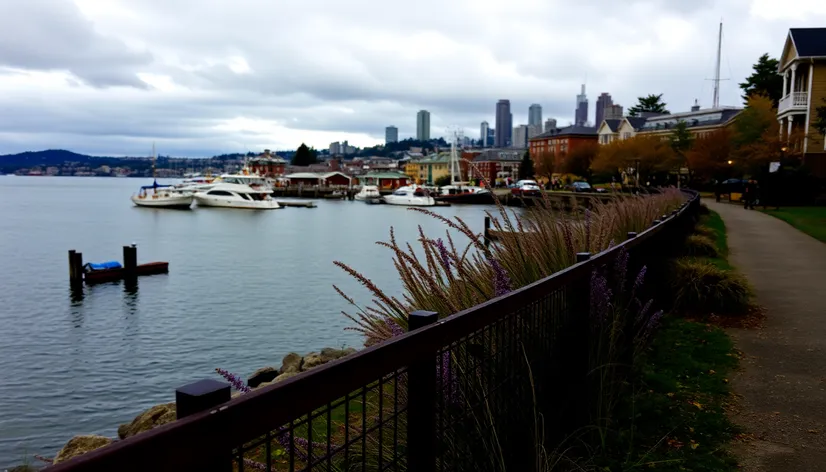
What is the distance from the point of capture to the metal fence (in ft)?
5.17

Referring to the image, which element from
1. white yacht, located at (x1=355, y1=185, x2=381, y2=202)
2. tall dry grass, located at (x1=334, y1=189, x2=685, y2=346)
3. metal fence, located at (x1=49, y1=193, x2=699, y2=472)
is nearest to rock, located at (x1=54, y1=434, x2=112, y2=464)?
metal fence, located at (x1=49, y1=193, x2=699, y2=472)

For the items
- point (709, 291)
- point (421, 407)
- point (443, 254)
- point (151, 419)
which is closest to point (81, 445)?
point (151, 419)

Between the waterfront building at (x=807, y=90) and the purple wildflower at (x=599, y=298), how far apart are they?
41.6 meters

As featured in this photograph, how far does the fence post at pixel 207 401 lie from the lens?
5.18 ft

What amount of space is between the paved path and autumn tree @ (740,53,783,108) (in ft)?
Result: 187

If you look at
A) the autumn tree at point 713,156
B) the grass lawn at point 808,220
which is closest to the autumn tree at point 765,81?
the autumn tree at point 713,156

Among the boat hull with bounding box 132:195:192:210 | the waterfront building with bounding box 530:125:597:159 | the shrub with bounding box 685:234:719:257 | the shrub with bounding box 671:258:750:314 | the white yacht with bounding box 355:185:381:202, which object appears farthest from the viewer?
the waterfront building with bounding box 530:125:597:159

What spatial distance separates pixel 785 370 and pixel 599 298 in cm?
298

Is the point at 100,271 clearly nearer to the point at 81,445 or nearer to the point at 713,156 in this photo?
the point at 81,445

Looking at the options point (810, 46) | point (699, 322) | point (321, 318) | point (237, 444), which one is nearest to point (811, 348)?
point (699, 322)

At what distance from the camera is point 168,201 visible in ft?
265

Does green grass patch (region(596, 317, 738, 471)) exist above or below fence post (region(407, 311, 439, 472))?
below

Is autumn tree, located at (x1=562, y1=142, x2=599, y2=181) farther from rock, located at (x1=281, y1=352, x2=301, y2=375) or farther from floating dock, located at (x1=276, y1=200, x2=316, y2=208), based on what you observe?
rock, located at (x1=281, y1=352, x2=301, y2=375)

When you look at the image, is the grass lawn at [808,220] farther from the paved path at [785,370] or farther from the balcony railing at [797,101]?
the balcony railing at [797,101]
